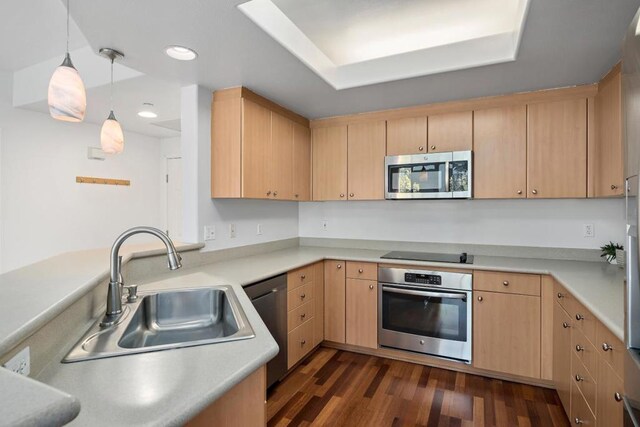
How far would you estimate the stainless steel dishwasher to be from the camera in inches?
86.8

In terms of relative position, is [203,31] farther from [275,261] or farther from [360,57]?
[275,261]

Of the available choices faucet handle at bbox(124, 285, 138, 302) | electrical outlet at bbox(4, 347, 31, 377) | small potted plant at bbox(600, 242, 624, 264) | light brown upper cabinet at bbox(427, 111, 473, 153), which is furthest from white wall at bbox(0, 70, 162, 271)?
small potted plant at bbox(600, 242, 624, 264)

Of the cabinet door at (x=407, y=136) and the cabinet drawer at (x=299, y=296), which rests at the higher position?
the cabinet door at (x=407, y=136)

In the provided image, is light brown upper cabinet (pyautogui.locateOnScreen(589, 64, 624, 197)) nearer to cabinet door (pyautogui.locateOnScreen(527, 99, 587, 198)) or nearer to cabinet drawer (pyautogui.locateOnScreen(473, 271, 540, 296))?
cabinet door (pyautogui.locateOnScreen(527, 99, 587, 198))

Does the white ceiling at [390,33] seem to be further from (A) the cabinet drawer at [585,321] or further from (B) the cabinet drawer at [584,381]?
(B) the cabinet drawer at [584,381]

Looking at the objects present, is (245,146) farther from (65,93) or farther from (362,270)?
(362,270)

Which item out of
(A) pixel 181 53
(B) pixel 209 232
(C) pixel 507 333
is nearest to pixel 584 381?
(C) pixel 507 333

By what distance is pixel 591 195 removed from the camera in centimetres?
252

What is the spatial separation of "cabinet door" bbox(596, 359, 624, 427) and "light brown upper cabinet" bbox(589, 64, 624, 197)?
121 cm

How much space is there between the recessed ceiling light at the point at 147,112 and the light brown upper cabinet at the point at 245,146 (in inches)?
41.0

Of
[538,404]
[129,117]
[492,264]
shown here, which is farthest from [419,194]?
[129,117]

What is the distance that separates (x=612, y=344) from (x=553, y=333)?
117cm

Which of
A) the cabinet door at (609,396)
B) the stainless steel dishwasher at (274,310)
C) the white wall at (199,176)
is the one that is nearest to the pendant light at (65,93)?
the white wall at (199,176)

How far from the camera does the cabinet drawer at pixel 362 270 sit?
293 cm
